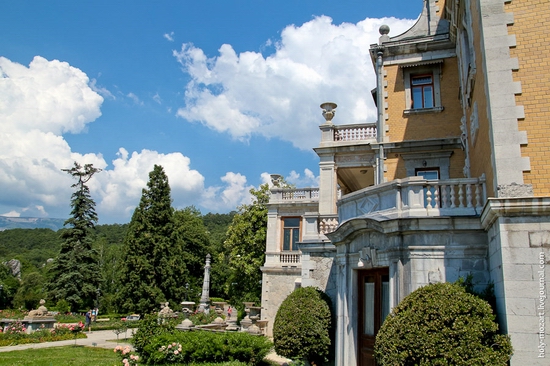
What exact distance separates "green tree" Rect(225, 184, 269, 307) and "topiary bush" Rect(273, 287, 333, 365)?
20591 millimetres

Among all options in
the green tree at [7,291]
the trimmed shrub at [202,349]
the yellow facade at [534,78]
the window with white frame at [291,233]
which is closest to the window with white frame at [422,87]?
the yellow facade at [534,78]

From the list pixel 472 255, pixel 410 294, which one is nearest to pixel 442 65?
pixel 472 255

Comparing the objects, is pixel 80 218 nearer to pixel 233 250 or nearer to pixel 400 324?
pixel 233 250

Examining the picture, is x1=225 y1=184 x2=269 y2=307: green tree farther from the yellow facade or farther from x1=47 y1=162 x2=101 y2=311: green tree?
the yellow facade

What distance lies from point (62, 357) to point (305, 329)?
9889mm

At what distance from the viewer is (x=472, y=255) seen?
27.7ft

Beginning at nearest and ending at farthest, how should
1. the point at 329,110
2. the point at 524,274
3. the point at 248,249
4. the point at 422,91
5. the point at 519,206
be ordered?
the point at 524,274
the point at 519,206
the point at 422,91
the point at 329,110
the point at 248,249

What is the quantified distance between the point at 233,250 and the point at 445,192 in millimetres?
26427

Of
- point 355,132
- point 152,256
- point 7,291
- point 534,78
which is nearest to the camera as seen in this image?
point 534,78

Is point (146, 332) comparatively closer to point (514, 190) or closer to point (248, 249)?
point (514, 190)

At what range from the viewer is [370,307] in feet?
33.6

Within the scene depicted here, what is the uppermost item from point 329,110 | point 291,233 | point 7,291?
point 329,110

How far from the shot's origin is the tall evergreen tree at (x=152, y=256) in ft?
112

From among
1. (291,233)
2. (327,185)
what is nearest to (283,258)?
(291,233)
